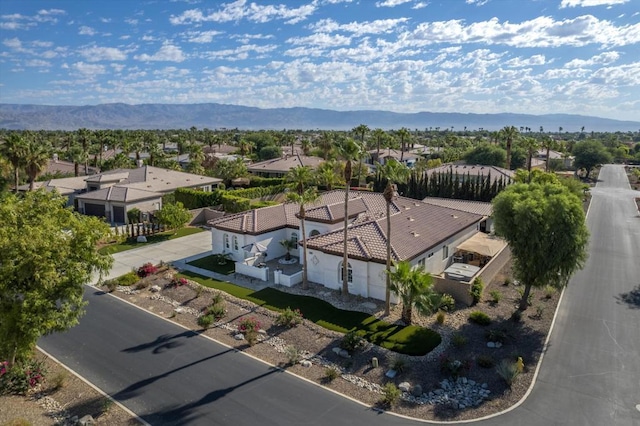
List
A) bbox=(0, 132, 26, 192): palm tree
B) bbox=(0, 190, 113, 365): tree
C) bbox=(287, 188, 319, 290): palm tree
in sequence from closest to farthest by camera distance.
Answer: bbox=(0, 190, 113, 365): tree < bbox=(287, 188, 319, 290): palm tree < bbox=(0, 132, 26, 192): palm tree

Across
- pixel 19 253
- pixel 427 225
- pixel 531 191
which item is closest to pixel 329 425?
pixel 19 253

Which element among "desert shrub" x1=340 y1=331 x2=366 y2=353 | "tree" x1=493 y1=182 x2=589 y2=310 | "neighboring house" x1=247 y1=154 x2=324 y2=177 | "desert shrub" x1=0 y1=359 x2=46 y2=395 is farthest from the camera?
"neighboring house" x1=247 y1=154 x2=324 y2=177

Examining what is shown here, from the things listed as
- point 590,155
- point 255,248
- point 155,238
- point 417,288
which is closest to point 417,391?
point 417,288

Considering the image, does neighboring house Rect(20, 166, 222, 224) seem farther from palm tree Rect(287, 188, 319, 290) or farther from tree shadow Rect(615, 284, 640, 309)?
tree shadow Rect(615, 284, 640, 309)

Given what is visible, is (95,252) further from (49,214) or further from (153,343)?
(153,343)

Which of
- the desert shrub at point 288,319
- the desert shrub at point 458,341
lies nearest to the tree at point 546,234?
the desert shrub at point 458,341

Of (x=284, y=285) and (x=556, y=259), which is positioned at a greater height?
(x=556, y=259)

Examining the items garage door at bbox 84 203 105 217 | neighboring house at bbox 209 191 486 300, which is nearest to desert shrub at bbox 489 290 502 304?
neighboring house at bbox 209 191 486 300

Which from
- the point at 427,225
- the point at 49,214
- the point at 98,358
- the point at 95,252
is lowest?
the point at 98,358
